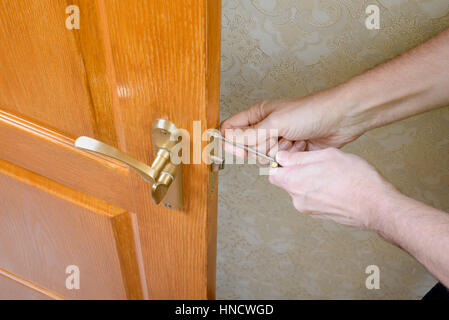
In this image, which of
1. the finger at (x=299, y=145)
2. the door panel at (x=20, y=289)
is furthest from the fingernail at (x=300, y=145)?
the door panel at (x=20, y=289)

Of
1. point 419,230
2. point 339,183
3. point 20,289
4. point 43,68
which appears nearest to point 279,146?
point 339,183

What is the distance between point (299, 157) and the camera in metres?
0.54

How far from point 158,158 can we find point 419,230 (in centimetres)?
33

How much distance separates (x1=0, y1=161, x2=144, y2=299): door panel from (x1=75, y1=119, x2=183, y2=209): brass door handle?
176 millimetres

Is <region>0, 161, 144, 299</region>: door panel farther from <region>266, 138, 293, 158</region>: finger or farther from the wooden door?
<region>266, 138, 293, 158</region>: finger

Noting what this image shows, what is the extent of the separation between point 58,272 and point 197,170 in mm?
493

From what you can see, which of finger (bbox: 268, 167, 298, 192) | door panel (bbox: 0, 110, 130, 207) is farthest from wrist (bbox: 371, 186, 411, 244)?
door panel (bbox: 0, 110, 130, 207)

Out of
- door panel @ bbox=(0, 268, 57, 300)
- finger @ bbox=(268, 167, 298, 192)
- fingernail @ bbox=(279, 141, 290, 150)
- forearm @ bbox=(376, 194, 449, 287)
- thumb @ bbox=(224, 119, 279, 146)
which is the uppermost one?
fingernail @ bbox=(279, 141, 290, 150)

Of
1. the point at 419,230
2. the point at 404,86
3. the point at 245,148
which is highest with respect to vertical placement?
the point at 404,86

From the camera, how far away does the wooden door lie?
0.38 metres

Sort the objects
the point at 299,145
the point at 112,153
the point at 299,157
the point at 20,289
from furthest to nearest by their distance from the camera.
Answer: the point at 20,289 → the point at 299,145 → the point at 299,157 → the point at 112,153

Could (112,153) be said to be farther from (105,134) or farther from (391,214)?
(391,214)

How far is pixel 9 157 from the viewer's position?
0.61m
